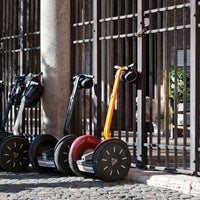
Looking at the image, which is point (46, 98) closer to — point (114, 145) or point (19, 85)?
point (19, 85)

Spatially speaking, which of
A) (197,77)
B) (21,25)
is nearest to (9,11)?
(21,25)

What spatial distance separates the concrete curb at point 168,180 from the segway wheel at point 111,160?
222 mm

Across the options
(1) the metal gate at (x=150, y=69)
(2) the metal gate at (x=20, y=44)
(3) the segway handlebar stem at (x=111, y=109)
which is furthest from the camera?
(2) the metal gate at (x=20, y=44)

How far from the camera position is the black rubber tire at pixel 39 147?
823 centimetres

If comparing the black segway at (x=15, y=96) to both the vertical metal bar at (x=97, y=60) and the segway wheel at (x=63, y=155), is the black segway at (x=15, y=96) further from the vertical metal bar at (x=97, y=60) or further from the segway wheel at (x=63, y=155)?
the segway wheel at (x=63, y=155)

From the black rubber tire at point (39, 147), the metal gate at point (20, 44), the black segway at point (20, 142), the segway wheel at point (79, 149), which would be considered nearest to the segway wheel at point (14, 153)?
the black segway at point (20, 142)

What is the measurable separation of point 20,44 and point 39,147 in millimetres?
2689

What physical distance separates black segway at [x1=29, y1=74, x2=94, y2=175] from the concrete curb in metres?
0.89

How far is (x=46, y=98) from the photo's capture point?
30.2 feet

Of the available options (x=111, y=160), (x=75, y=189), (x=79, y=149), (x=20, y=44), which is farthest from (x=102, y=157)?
(x=20, y=44)

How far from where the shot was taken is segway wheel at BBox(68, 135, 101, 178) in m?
7.55

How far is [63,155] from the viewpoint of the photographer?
7.83 meters

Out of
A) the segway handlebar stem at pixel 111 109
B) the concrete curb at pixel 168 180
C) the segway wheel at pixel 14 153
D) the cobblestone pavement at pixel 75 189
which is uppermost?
the segway handlebar stem at pixel 111 109

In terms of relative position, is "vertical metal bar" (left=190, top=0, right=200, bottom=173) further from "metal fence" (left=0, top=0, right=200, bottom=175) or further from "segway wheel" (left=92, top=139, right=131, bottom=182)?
"segway wheel" (left=92, top=139, right=131, bottom=182)
